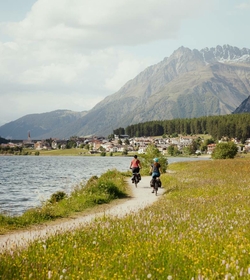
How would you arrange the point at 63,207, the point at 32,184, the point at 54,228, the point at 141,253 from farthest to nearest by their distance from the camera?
the point at 32,184, the point at 63,207, the point at 54,228, the point at 141,253

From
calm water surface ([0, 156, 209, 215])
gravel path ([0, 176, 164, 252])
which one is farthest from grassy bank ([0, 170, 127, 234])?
calm water surface ([0, 156, 209, 215])

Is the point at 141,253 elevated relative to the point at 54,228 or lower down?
elevated

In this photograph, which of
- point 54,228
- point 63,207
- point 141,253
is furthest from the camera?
point 63,207

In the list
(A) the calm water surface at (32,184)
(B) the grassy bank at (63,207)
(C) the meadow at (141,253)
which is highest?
(C) the meadow at (141,253)

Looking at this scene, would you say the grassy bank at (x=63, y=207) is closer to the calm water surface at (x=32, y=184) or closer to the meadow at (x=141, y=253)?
the calm water surface at (x=32, y=184)

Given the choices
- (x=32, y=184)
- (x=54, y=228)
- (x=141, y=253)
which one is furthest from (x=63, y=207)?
(x=32, y=184)

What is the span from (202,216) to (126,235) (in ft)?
11.9

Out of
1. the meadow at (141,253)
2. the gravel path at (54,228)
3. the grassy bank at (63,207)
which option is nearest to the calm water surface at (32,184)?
the grassy bank at (63,207)

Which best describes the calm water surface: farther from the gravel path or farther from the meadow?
the meadow

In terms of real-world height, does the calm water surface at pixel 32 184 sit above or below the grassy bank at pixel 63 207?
below

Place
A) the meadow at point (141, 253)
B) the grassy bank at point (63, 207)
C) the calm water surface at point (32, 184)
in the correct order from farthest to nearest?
the calm water surface at point (32, 184)
the grassy bank at point (63, 207)
the meadow at point (141, 253)

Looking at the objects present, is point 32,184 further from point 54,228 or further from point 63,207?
point 54,228

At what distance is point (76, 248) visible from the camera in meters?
8.51

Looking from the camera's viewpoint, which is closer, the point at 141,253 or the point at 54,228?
the point at 141,253
